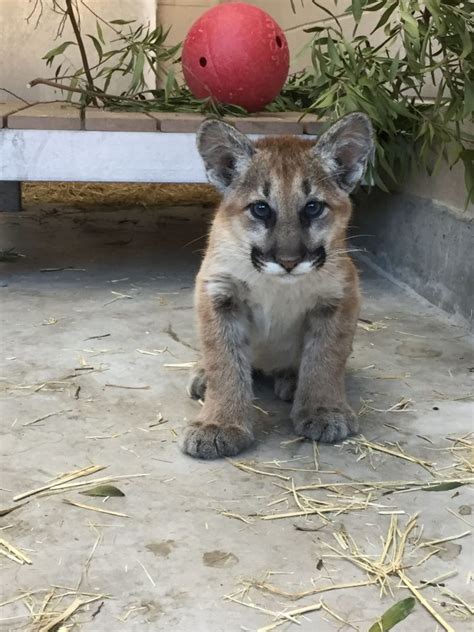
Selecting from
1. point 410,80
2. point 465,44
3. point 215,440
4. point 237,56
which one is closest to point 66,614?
point 215,440

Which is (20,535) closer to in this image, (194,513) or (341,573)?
(194,513)

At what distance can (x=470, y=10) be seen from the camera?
385 cm

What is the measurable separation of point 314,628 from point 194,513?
62 cm

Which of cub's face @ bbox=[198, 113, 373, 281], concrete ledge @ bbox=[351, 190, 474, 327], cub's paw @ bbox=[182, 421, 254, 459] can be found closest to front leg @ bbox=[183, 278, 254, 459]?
cub's paw @ bbox=[182, 421, 254, 459]

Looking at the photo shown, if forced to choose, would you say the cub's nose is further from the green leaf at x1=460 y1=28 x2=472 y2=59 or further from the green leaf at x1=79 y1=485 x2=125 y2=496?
the green leaf at x1=460 y1=28 x2=472 y2=59

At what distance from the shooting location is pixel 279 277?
9.50 feet

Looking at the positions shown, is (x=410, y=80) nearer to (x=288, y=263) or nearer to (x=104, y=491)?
(x=288, y=263)

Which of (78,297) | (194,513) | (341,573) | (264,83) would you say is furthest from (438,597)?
(264,83)

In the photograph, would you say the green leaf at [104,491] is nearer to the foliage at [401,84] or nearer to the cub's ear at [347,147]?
the cub's ear at [347,147]

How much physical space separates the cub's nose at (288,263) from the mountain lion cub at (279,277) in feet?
0.14

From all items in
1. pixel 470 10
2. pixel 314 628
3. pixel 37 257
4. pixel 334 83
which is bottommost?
pixel 37 257

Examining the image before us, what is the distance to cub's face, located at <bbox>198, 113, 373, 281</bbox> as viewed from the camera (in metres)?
2.92

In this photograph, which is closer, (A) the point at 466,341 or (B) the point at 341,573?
(B) the point at 341,573

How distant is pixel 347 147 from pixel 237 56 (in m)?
2.19
